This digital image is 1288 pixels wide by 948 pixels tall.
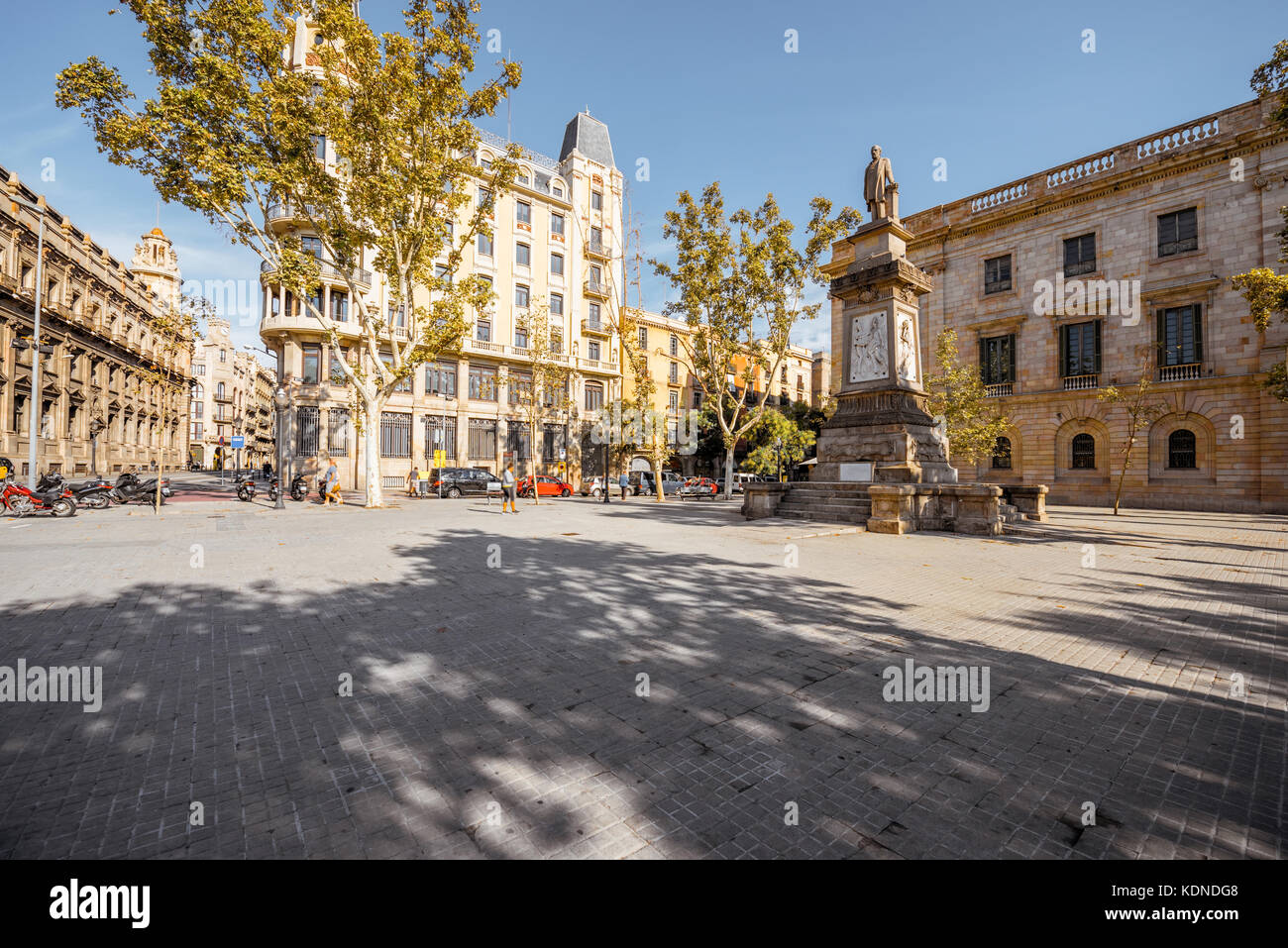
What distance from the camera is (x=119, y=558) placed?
27.3 ft

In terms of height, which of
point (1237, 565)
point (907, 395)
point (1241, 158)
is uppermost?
point (1241, 158)

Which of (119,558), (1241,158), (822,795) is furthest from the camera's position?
(1241,158)

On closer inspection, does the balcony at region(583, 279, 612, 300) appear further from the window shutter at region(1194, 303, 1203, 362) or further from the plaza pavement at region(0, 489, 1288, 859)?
the plaza pavement at region(0, 489, 1288, 859)

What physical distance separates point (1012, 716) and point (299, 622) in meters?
5.79

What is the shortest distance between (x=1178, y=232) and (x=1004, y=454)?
11.1 meters

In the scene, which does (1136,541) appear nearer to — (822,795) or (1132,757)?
(1132,757)

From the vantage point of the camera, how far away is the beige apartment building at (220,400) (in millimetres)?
78625

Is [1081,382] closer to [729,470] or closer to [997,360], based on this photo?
[997,360]

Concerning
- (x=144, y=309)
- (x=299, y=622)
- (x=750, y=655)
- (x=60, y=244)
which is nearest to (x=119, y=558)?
(x=299, y=622)

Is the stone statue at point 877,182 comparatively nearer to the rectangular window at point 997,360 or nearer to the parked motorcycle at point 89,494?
the rectangular window at point 997,360

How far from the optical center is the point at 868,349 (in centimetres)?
1504

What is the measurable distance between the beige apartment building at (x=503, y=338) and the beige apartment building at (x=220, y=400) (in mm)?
54257

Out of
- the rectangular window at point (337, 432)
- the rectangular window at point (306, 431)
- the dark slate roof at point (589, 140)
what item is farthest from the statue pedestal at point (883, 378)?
the dark slate roof at point (589, 140)
